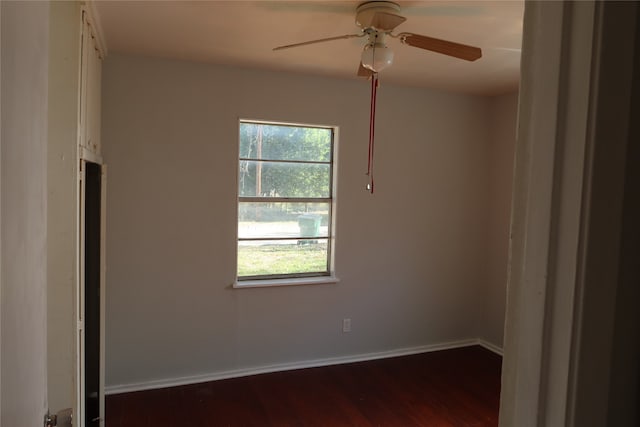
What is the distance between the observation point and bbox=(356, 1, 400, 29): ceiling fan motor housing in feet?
7.03

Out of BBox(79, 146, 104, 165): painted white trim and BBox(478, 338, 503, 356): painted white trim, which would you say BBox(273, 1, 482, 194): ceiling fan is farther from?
BBox(478, 338, 503, 356): painted white trim

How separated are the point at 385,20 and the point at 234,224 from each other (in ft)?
6.76

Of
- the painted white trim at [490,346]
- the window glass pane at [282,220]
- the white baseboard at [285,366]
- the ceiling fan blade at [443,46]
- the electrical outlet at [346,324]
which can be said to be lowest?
the white baseboard at [285,366]

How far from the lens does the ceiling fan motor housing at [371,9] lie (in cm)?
214

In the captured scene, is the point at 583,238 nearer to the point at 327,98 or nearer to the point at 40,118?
the point at 40,118

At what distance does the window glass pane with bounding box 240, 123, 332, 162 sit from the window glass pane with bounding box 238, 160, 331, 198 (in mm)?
69

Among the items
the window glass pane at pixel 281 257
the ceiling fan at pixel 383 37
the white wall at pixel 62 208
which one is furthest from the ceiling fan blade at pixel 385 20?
the window glass pane at pixel 281 257

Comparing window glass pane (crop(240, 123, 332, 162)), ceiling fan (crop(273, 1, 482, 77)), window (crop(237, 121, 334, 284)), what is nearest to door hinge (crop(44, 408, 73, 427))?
ceiling fan (crop(273, 1, 482, 77))

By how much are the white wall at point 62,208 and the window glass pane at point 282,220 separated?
1.89 meters

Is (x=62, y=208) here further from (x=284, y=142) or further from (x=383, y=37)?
(x=284, y=142)

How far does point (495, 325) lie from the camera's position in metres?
4.36

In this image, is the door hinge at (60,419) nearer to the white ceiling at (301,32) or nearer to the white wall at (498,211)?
Result: the white ceiling at (301,32)

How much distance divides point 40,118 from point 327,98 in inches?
121

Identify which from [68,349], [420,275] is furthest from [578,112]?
[420,275]
